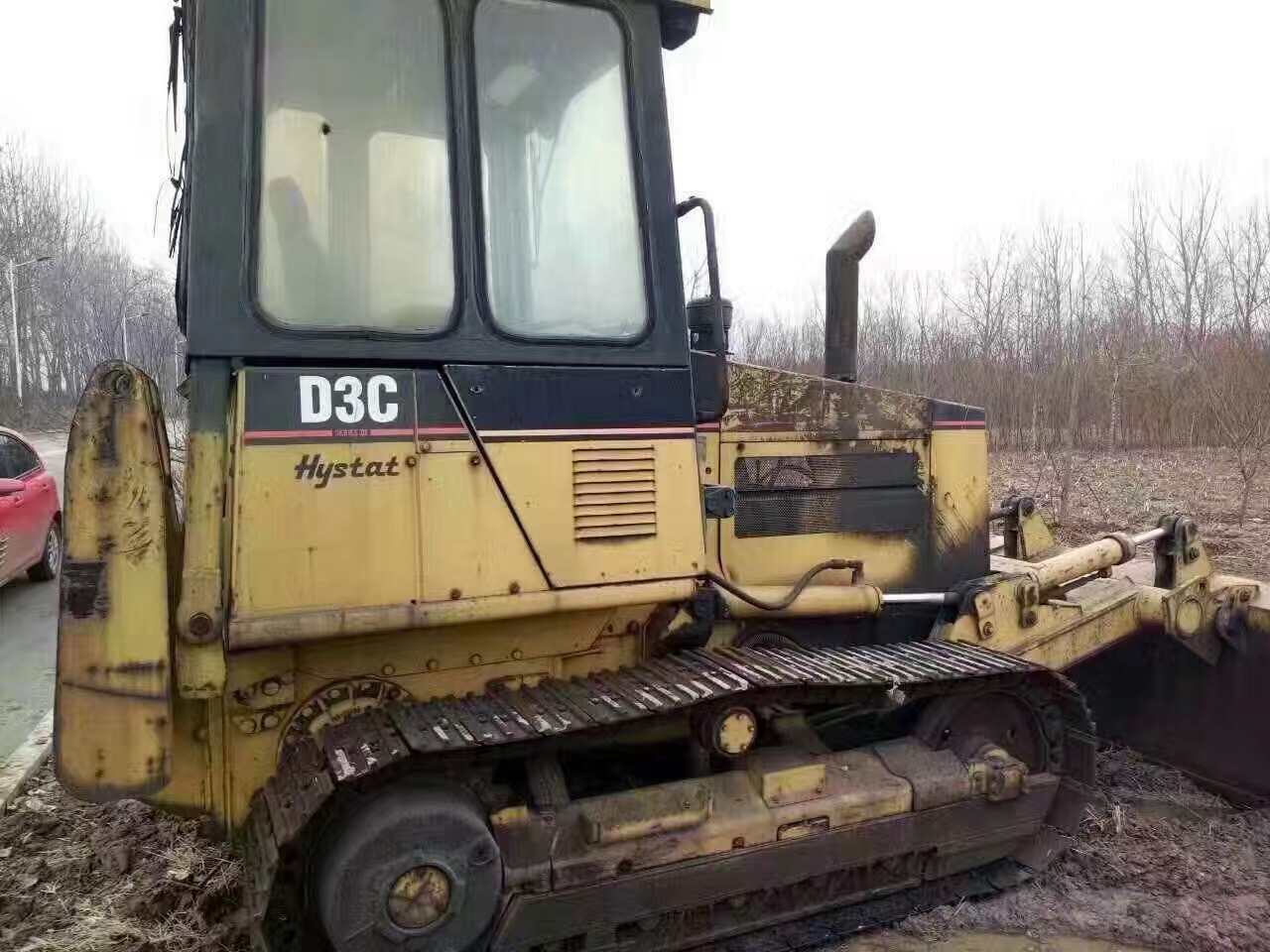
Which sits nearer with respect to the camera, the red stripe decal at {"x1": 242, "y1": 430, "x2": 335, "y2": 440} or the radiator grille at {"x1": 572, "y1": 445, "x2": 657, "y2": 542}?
the red stripe decal at {"x1": 242, "y1": 430, "x2": 335, "y2": 440}

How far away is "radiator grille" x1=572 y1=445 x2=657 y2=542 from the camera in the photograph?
8.75ft

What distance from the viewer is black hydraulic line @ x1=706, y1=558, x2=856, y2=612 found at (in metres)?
3.00

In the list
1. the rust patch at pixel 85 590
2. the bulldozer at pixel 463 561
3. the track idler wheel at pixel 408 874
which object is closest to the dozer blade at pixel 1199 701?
the bulldozer at pixel 463 561

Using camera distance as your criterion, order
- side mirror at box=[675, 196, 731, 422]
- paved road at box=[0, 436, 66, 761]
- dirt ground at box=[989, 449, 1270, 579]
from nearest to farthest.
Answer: side mirror at box=[675, 196, 731, 422]
paved road at box=[0, 436, 66, 761]
dirt ground at box=[989, 449, 1270, 579]

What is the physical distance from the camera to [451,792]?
2.55 m

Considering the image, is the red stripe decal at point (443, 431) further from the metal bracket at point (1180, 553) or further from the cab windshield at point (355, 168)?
the metal bracket at point (1180, 553)

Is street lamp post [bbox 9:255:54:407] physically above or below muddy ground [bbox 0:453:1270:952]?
above

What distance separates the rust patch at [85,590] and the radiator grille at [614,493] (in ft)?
4.00

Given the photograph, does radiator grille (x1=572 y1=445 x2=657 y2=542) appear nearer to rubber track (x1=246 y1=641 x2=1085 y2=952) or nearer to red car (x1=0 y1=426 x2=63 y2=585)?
rubber track (x1=246 y1=641 x2=1085 y2=952)

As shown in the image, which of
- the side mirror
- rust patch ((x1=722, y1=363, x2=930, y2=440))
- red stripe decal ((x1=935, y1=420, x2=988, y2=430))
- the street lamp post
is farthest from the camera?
the street lamp post

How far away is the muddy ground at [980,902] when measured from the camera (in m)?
3.11

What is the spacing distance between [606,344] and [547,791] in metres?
1.33

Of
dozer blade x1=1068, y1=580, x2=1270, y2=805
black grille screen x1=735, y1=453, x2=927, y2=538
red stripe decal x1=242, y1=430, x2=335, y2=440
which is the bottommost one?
dozer blade x1=1068, y1=580, x2=1270, y2=805

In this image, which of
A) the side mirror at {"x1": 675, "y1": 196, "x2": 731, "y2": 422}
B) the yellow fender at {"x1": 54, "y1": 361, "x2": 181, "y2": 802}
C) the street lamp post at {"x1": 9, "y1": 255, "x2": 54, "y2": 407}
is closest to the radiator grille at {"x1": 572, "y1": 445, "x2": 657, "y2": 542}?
the side mirror at {"x1": 675, "y1": 196, "x2": 731, "y2": 422}
